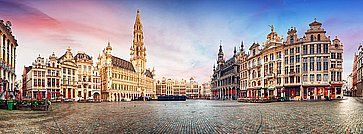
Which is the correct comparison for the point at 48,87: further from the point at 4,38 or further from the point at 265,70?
the point at 265,70

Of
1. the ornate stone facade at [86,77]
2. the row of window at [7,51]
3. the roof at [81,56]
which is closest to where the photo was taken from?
the row of window at [7,51]

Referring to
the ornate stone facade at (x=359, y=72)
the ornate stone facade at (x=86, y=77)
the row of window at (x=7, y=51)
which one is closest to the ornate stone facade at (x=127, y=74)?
the ornate stone facade at (x=86, y=77)

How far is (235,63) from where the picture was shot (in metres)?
107

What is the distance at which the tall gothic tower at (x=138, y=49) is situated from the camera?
138 m

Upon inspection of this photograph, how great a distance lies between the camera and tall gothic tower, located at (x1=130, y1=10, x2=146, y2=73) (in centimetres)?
13806

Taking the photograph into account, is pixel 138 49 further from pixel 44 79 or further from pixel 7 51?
pixel 7 51

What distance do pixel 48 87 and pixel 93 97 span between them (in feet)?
61.2

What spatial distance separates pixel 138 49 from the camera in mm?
139875

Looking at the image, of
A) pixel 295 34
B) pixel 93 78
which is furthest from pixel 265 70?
pixel 93 78

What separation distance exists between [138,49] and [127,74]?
67.0ft

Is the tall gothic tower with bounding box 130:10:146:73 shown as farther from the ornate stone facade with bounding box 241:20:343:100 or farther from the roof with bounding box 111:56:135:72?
the ornate stone facade with bounding box 241:20:343:100

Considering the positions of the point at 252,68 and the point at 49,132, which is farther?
the point at 252,68

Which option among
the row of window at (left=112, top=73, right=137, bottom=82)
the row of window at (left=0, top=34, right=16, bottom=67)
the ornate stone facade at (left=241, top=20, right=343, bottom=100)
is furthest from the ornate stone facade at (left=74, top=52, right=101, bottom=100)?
the ornate stone facade at (left=241, top=20, right=343, bottom=100)

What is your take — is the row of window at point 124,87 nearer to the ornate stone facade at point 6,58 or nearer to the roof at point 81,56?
the roof at point 81,56
